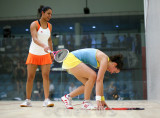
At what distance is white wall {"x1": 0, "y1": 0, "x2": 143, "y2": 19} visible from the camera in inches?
345

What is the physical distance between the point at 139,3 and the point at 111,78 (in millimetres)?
3749

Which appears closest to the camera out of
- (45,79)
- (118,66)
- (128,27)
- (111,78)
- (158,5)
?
(118,66)

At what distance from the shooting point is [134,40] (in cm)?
620

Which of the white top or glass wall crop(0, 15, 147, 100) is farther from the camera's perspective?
glass wall crop(0, 15, 147, 100)

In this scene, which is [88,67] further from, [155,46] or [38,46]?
[155,46]

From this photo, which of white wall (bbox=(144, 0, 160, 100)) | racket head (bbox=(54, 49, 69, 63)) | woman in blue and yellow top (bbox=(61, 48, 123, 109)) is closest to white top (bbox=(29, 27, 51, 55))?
racket head (bbox=(54, 49, 69, 63))

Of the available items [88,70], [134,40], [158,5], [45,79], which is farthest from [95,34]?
[88,70]

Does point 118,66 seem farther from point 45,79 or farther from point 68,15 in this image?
point 68,15

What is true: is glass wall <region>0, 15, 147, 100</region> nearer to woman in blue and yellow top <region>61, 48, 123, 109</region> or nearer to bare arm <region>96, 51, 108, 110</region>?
woman in blue and yellow top <region>61, 48, 123, 109</region>

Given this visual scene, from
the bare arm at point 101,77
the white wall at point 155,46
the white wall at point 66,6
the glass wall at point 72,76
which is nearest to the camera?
the bare arm at point 101,77

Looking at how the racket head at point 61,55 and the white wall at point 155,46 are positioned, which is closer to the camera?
the racket head at point 61,55

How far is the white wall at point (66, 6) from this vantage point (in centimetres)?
876

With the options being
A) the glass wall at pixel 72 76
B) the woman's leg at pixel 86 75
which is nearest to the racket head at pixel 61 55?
the woman's leg at pixel 86 75

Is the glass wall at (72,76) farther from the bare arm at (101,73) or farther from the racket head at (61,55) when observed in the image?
the bare arm at (101,73)
